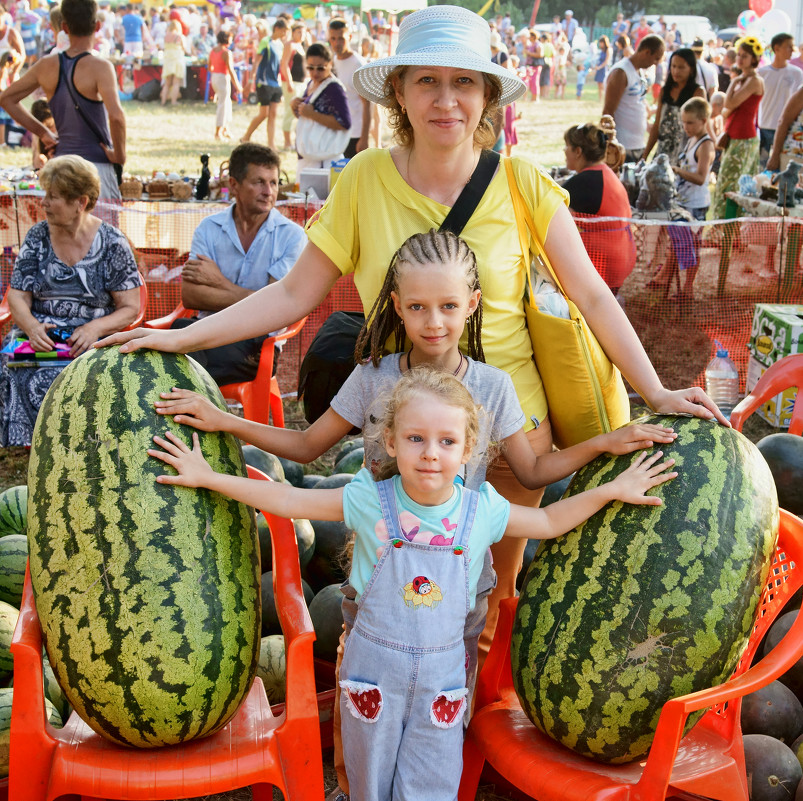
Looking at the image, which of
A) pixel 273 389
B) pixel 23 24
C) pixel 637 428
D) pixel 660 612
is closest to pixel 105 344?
pixel 637 428

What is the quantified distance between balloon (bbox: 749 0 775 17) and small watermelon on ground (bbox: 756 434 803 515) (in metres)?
25.1

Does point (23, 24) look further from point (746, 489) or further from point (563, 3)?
point (563, 3)

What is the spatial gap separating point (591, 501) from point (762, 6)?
27405mm

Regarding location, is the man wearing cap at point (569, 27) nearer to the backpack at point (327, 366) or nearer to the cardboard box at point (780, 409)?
the cardboard box at point (780, 409)

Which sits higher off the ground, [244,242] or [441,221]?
[441,221]

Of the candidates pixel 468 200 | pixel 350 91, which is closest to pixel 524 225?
pixel 468 200

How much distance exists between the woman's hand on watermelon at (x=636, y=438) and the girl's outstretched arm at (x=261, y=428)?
77 centimetres

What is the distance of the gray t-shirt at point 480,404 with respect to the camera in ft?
8.72

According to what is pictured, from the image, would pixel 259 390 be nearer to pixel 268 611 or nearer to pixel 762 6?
pixel 268 611

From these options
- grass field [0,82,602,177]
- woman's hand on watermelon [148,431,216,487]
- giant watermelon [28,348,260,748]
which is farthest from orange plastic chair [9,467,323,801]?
grass field [0,82,602,177]

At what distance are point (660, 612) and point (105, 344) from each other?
172 centimetres

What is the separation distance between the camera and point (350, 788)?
99.5 inches

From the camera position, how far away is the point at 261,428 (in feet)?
9.25

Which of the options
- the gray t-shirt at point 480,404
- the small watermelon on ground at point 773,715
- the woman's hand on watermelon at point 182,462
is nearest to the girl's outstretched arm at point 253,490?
the woman's hand on watermelon at point 182,462
